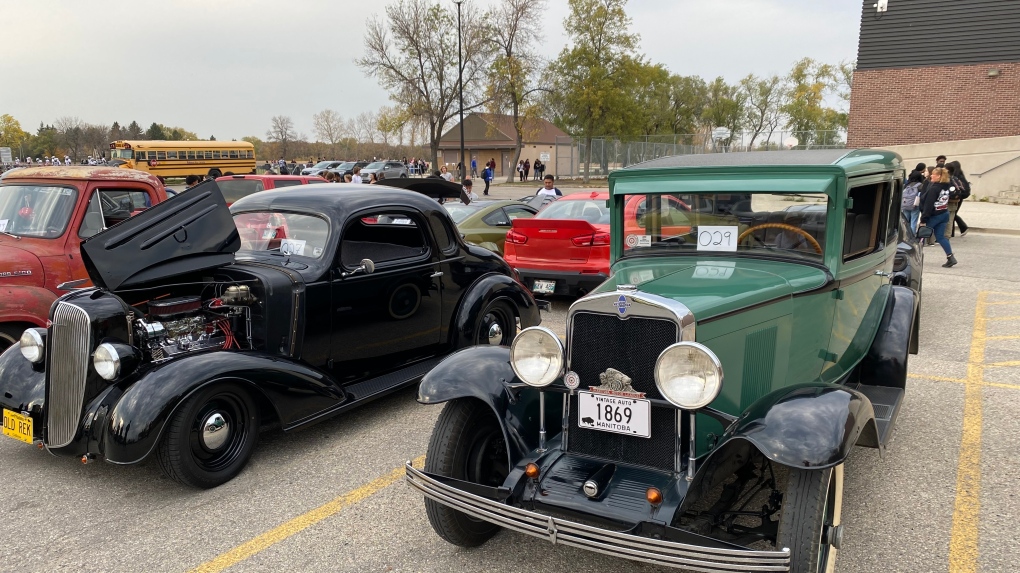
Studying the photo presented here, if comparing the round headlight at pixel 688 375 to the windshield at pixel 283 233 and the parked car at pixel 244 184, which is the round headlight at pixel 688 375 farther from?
the parked car at pixel 244 184

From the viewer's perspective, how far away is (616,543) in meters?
2.41

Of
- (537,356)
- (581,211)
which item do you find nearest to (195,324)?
(537,356)

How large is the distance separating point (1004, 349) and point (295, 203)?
6.79 meters

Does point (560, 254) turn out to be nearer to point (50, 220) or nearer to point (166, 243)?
point (166, 243)

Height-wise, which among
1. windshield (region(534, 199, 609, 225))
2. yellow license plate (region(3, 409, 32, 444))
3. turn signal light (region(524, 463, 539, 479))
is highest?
windshield (region(534, 199, 609, 225))

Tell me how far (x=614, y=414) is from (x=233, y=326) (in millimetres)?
2810

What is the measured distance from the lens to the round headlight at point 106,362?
148 inches

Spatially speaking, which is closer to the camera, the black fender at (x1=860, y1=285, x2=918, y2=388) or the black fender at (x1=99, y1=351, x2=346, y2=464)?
the black fender at (x1=99, y1=351, x2=346, y2=464)

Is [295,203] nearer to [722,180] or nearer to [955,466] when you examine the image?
[722,180]

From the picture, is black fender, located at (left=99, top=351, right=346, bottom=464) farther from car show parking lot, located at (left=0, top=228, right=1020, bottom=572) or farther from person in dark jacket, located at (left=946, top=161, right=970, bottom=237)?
person in dark jacket, located at (left=946, top=161, right=970, bottom=237)

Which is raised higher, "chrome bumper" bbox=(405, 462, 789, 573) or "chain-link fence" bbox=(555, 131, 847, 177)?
"chain-link fence" bbox=(555, 131, 847, 177)

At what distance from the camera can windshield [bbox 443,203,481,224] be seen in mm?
10445

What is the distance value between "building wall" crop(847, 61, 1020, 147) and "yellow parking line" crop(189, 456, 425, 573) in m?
28.3

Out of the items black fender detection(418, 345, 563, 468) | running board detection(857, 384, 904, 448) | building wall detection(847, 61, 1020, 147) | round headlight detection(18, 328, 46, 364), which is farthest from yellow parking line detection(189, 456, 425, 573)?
building wall detection(847, 61, 1020, 147)
